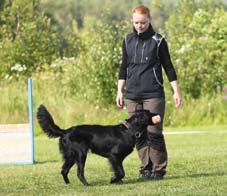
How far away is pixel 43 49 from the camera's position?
31031 millimetres

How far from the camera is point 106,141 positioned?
27.6 ft

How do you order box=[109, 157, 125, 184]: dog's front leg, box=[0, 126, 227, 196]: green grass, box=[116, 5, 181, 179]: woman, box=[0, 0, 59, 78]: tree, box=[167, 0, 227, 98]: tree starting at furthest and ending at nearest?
box=[0, 0, 59, 78]: tree < box=[167, 0, 227, 98]: tree < box=[116, 5, 181, 179]: woman < box=[109, 157, 125, 184]: dog's front leg < box=[0, 126, 227, 196]: green grass

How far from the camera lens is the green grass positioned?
7723mm

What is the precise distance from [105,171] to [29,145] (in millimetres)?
2523

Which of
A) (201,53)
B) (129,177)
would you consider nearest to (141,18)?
(129,177)

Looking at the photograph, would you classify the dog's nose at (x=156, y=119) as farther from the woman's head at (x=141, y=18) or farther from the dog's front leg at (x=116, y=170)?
the woman's head at (x=141, y=18)

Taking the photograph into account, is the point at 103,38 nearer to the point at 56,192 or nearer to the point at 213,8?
the point at 213,8

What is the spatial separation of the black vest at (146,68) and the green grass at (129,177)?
3.51ft

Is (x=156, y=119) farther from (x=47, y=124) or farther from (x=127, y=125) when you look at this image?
(x=47, y=124)

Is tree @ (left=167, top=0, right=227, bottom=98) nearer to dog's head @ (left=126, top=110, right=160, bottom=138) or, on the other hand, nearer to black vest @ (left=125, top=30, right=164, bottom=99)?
black vest @ (left=125, top=30, right=164, bottom=99)

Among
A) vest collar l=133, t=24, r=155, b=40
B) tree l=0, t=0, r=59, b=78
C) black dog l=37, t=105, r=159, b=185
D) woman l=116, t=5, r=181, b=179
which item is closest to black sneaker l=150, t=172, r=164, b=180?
woman l=116, t=5, r=181, b=179

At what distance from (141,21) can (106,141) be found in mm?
1456

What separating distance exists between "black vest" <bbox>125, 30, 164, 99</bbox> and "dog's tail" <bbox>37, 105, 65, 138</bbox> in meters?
1.04

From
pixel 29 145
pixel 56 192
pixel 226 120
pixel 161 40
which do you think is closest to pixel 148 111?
pixel 161 40
